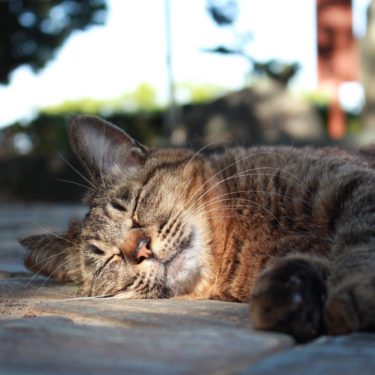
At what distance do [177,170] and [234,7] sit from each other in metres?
4.19

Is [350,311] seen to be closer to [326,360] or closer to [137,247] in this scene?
[326,360]

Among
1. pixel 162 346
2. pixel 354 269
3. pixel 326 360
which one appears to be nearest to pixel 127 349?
pixel 162 346

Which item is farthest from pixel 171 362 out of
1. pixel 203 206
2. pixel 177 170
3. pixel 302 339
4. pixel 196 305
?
pixel 177 170

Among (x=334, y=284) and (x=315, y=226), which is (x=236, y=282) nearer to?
(x=315, y=226)

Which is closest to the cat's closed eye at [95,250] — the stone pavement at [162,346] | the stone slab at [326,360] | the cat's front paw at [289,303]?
the stone pavement at [162,346]

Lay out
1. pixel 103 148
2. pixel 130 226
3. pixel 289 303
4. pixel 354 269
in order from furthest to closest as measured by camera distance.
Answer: pixel 103 148
pixel 130 226
pixel 354 269
pixel 289 303

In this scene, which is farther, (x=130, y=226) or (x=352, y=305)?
(x=130, y=226)

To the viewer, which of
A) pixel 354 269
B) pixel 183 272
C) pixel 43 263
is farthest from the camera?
pixel 43 263

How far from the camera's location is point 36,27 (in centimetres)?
1090

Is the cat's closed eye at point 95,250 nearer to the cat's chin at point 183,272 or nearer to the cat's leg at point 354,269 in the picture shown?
the cat's chin at point 183,272

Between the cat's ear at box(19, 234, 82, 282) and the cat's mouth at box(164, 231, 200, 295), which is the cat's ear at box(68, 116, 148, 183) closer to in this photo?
the cat's ear at box(19, 234, 82, 282)

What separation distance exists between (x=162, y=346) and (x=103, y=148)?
6.40ft

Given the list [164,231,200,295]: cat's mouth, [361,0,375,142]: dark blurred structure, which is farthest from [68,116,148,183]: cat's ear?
[361,0,375,142]: dark blurred structure

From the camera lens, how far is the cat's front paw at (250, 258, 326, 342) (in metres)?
1.66
